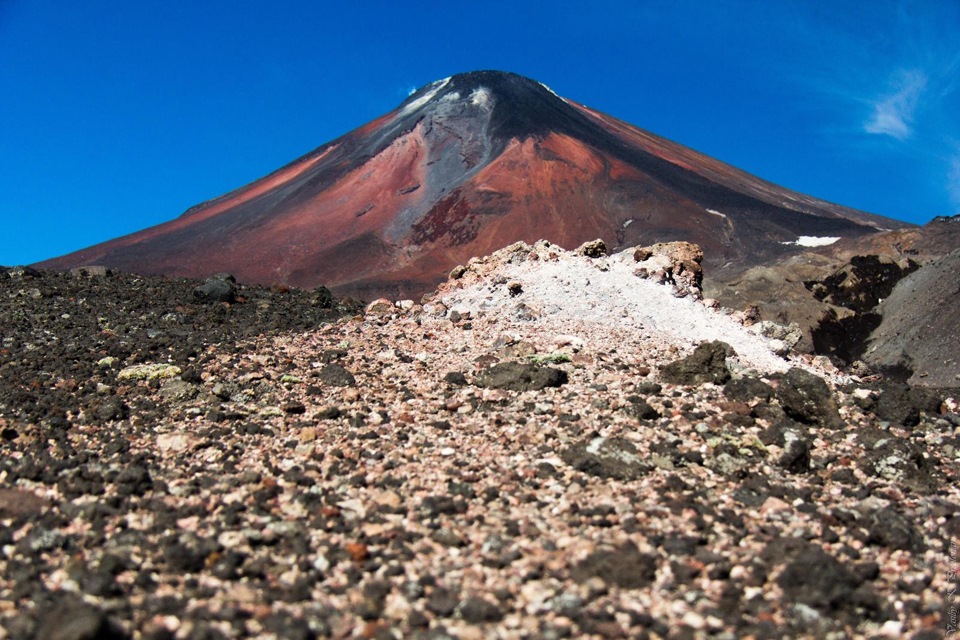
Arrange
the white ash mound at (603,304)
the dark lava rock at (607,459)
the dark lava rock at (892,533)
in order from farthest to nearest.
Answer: the white ash mound at (603,304)
the dark lava rock at (607,459)
the dark lava rock at (892,533)

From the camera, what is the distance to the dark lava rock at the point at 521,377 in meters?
6.43

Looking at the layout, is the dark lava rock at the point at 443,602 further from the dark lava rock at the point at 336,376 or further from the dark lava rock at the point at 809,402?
the dark lava rock at the point at 809,402

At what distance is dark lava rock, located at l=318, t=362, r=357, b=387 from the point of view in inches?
265

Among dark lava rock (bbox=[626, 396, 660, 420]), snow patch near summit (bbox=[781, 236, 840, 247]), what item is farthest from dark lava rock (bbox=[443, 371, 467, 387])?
snow patch near summit (bbox=[781, 236, 840, 247])

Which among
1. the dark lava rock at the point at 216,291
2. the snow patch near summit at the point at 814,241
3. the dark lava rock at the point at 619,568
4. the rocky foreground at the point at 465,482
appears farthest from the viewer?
the snow patch near summit at the point at 814,241

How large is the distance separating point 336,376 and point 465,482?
241 cm

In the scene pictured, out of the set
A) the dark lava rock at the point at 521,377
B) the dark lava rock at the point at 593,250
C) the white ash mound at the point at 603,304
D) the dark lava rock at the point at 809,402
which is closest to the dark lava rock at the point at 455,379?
the dark lava rock at the point at 521,377

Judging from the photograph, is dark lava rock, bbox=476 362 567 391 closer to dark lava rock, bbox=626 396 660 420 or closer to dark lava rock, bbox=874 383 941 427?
dark lava rock, bbox=626 396 660 420

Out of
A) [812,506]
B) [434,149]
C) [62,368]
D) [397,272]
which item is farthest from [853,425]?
[434,149]

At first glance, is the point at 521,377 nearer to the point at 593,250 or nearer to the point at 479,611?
the point at 479,611

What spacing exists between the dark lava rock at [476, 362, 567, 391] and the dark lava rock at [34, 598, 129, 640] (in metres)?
3.74

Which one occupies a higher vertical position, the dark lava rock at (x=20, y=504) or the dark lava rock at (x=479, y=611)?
the dark lava rock at (x=20, y=504)

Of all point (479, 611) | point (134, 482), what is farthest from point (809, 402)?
point (134, 482)

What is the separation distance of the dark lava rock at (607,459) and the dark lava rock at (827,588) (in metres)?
1.24
